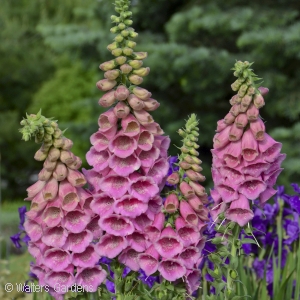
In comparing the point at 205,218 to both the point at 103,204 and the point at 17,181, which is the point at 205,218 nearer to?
the point at 103,204

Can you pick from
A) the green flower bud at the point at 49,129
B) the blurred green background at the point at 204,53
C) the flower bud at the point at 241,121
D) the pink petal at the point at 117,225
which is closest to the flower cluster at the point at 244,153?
the flower bud at the point at 241,121

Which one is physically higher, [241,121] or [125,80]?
[125,80]

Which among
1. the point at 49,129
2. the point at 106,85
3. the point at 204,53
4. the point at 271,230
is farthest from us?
the point at 204,53

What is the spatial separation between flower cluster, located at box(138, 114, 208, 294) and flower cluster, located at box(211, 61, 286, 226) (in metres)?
0.09

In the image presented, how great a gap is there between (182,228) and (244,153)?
0.34 meters

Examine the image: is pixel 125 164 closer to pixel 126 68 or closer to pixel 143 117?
pixel 143 117

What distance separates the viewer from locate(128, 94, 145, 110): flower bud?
2164mm

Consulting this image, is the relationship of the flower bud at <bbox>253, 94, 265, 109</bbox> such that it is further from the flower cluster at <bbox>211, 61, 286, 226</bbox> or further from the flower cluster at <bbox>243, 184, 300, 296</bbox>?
the flower cluster at <bbox>243, 184, 300, 296</bbox>

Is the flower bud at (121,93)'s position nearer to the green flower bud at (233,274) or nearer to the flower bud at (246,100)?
the flower bud at (246,100)

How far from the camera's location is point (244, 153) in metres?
2.18

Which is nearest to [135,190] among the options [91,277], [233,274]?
[91,277]

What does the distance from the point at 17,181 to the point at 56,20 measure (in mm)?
6620

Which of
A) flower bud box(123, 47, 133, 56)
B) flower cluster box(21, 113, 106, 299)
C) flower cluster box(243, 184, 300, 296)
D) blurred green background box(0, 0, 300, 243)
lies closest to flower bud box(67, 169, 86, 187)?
flower cluster box(21, 113, 106, 299)

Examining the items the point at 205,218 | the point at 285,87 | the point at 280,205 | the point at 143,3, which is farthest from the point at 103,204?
the point at 143,3
